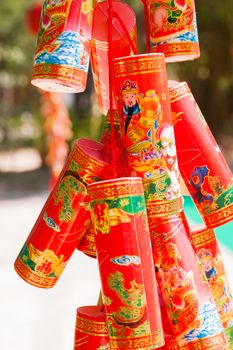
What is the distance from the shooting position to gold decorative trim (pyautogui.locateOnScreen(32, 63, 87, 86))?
1189 millimetres

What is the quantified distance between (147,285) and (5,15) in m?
9.75

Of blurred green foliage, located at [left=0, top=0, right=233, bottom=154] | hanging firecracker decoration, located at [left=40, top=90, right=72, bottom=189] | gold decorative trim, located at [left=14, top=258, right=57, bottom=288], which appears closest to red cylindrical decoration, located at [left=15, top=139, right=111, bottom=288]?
gold decorative trim, located at [left=14, top=258, right=57, bottom=288]

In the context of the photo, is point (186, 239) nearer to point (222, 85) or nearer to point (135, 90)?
point (135, 90)

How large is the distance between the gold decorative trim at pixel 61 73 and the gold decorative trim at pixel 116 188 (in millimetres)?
167

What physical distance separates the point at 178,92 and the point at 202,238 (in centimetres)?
26

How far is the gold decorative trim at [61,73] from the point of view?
3.90 ft

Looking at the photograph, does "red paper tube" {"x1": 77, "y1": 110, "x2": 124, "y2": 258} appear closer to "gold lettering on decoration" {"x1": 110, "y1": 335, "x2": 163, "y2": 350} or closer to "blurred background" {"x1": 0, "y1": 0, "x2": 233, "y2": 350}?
"gold lettering on decoration" {"x1": 110, "y1": 335, "x2": 163, "y2": 350}

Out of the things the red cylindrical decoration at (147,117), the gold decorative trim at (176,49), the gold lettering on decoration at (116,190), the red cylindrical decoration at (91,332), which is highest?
the gold decorative trim at (176,49)

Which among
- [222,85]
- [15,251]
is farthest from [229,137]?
[15,251]

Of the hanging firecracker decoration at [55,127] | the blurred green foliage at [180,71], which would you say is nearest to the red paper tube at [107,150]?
the hanging firecracker decoration at [55,127]

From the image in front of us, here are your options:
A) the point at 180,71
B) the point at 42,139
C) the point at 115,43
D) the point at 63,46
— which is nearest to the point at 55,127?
the point at 42,139

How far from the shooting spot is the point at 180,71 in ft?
31.2

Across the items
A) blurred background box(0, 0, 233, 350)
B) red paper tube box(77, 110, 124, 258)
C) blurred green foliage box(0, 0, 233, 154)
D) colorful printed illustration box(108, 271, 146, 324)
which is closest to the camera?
colorful printed illustration box(108, 271, 146, 324)

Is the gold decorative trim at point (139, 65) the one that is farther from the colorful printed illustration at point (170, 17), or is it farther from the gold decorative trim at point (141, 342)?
the gold decorative trim at point (141, 342)
